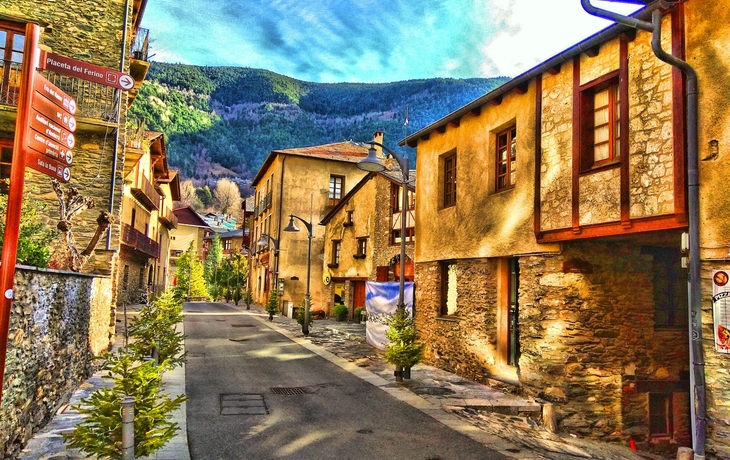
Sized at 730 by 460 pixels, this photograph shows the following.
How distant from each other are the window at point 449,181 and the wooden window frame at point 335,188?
20.4m

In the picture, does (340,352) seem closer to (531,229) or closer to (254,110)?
(531,229)

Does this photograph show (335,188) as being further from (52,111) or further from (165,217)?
(52,111)

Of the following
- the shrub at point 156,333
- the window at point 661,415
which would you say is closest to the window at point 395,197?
the shrub at point 156,333

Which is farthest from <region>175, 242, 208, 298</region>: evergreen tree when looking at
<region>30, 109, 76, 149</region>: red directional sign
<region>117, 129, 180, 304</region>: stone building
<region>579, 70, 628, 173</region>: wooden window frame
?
<region>30, 109, 76, 149</region>: red directional sign

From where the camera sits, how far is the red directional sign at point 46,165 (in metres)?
4.21

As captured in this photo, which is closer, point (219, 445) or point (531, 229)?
point (219, 445)

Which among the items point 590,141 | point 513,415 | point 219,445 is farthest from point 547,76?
point 219,445

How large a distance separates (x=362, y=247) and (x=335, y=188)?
9.96 m

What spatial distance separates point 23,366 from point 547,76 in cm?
938

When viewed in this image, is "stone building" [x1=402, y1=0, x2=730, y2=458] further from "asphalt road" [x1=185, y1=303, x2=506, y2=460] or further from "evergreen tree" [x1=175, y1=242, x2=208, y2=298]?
"evergreen tree" [x1=175, y1=242, x2=208, y2=298]

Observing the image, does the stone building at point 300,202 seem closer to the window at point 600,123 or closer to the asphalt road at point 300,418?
the asphalt road at point 300,418

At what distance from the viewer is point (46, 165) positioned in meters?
4.41

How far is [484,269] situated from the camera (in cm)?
1142

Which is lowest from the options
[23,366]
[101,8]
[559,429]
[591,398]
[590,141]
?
[559,429]
